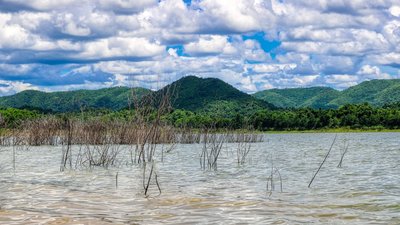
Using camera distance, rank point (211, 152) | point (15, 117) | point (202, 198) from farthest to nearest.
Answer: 1. point (15, 117)
2. point (211, 152)
3. point (202, 198)

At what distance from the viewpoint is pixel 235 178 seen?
17.5 m

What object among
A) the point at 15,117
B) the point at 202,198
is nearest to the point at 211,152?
the point at 202,198

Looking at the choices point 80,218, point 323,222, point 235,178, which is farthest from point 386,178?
point 80,218

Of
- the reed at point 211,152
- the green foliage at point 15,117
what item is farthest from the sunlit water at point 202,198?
the green foliage at point 15,117

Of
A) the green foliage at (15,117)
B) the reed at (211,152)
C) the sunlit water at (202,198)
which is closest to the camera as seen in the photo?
the sunlit water at (202,198)

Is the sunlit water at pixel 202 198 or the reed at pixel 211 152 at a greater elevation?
the reed at pixel 211 152

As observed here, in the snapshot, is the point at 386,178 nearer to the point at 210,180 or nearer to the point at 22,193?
the point at 210,180

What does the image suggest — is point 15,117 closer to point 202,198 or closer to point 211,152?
point 211,152

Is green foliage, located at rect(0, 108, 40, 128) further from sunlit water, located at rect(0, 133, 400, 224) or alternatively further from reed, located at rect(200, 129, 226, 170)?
sunlit water, located at rect(0, 133, 400, 224)

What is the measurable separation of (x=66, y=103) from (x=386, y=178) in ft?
41.1

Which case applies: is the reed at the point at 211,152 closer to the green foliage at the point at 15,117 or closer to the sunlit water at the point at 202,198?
the sunlit water at the point at 202,198

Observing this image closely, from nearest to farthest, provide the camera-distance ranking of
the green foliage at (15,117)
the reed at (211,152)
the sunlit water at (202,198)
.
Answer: the sunlit water at (202,198) → the reed at (211,152) → the green foliage at (15,117)

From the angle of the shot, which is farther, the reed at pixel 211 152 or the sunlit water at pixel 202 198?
the reed at pixel 211 152

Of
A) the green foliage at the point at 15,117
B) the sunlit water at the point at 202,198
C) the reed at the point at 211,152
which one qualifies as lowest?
the sunlit water at the point at 202,198
